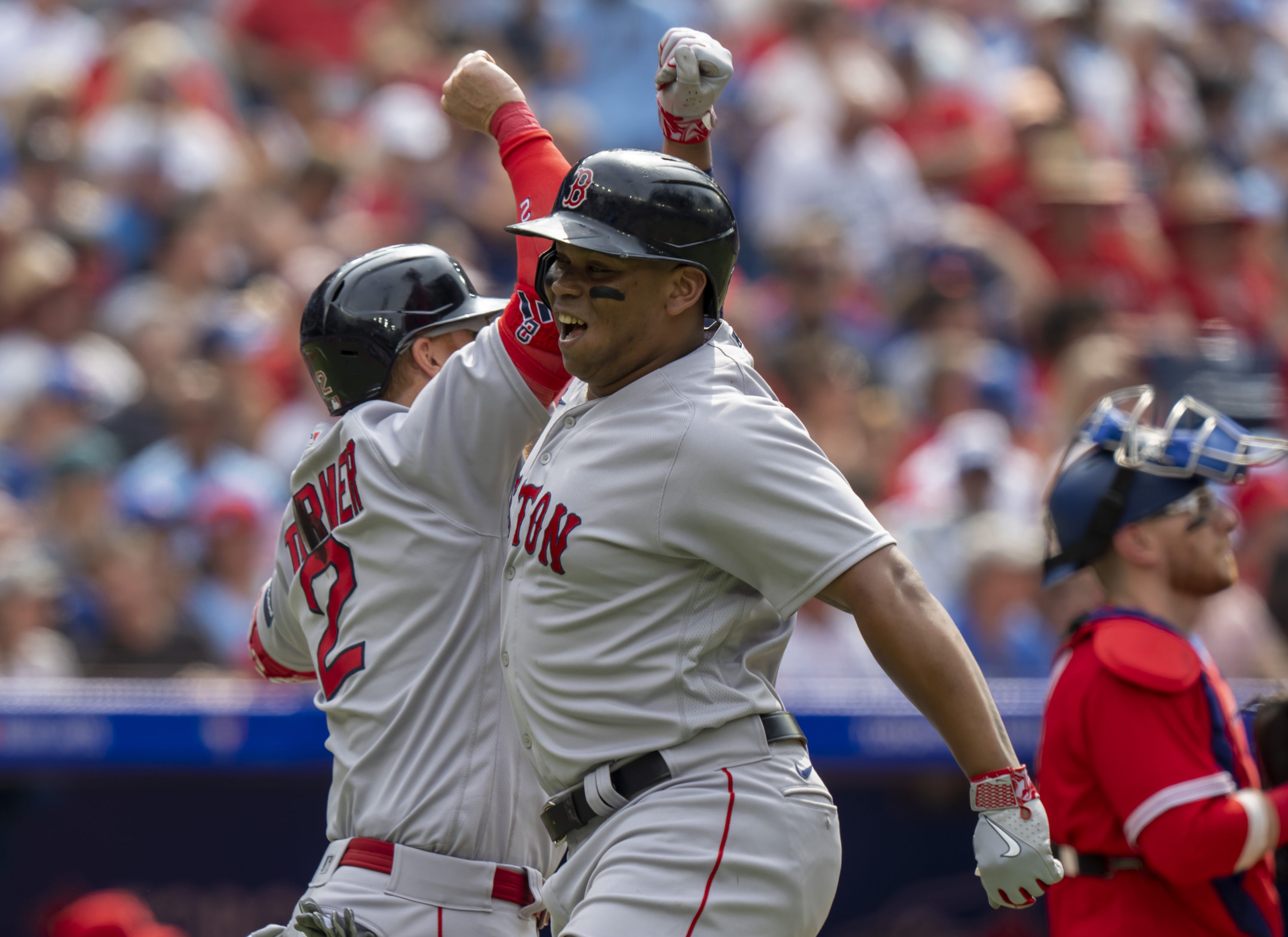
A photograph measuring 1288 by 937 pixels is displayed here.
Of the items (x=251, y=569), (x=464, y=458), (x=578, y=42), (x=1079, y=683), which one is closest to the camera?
(x=464, y=458)

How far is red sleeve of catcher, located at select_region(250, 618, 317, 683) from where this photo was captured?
3.94 m

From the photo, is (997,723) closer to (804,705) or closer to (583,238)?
(583,238)

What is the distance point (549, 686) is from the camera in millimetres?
3070

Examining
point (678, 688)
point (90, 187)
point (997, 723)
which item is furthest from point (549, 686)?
point (90, 187)

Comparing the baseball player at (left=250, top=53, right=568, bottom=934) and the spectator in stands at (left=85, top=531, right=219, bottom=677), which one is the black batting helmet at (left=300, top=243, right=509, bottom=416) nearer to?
the baseball player at (left=250, top=53, right=568, bottom=934)

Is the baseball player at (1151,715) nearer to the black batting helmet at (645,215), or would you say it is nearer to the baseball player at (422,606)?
the baseball player at (422,606)

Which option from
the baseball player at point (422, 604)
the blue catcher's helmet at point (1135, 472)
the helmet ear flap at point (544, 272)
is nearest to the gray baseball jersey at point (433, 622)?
the baseball player at point (422, 604)

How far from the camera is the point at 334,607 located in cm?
351

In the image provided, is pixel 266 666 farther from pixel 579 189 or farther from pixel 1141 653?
pixel 1141 653

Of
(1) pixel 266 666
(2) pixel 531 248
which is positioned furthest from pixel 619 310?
(1) pixel 266 666

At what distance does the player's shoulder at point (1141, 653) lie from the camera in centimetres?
381

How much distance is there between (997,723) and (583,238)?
1.14 m

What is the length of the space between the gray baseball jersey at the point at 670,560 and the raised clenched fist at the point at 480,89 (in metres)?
0.90

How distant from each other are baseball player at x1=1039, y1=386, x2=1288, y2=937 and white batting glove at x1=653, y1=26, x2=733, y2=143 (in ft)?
4.62
